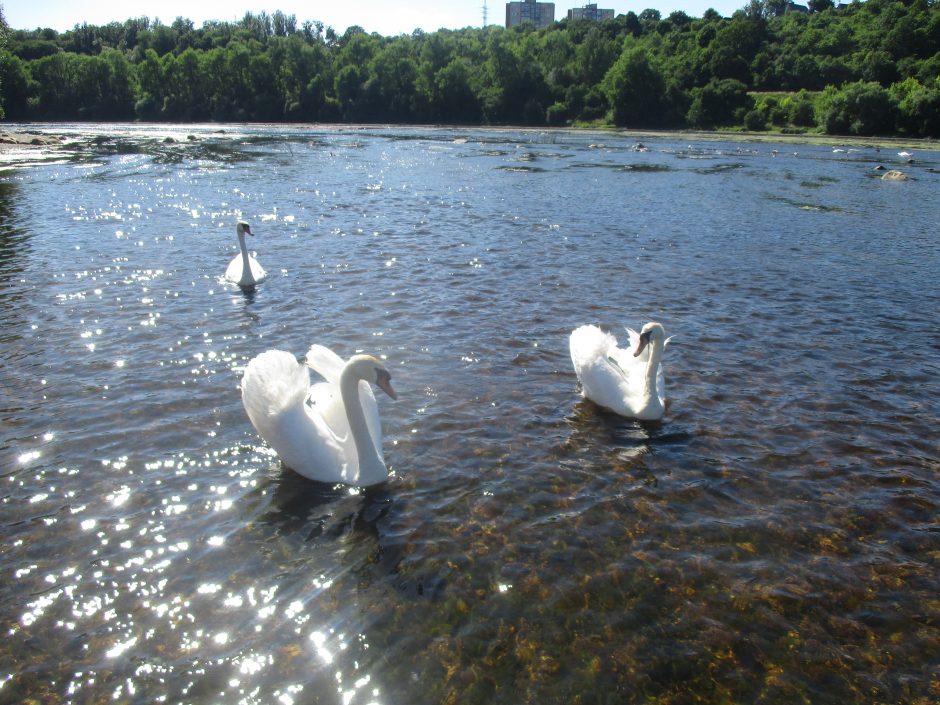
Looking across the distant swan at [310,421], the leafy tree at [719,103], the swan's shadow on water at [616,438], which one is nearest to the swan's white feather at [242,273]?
the distant swan at [310,421]

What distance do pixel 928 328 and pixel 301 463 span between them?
11301 millimetres

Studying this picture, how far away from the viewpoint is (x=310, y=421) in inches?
264

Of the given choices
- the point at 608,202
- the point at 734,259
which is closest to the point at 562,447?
the point at 734,259

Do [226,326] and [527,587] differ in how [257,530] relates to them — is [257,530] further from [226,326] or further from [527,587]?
[226,326]

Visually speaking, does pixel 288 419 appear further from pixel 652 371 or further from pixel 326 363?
pixel 652 371

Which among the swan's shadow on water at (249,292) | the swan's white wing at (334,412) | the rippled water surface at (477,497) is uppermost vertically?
the swan's shadow on water at (249,292)

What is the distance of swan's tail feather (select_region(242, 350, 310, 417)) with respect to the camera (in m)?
6.53

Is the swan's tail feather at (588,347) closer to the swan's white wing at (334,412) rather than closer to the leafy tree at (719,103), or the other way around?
the swan's white wing at (334,412)

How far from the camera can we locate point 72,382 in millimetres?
8672

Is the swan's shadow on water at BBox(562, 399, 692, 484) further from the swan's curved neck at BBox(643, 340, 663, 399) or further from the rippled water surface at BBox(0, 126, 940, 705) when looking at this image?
the swan's curved neck at BBox(643, 340, 663, 399)

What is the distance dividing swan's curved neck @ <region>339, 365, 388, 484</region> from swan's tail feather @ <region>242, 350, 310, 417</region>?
1.71 ft

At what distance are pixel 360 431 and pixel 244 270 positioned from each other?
8.12 meters

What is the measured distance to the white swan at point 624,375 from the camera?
802 centimetres

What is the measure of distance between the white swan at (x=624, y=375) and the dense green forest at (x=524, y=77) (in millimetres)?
92902
